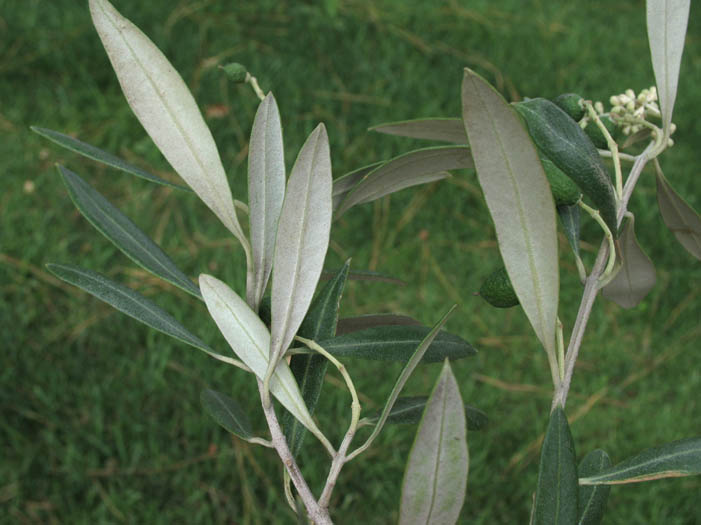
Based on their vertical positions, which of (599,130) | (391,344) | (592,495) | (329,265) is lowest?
(329,265)

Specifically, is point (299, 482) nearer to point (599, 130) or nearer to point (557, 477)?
point (557, 477)

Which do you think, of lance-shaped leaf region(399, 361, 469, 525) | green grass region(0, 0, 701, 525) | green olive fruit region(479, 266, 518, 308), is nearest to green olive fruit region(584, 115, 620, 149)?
green olive fruit region(479, 266, 518, 308)

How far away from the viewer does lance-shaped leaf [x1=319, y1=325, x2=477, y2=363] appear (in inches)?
19.3

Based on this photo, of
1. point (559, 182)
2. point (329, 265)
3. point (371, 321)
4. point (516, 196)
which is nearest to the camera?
point (516, 196)

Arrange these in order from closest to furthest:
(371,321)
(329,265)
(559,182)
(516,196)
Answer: (516,196) < (559,182) < (371,321) < (329,265)

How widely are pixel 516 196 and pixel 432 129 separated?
15 cm

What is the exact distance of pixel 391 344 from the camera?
0.50 m

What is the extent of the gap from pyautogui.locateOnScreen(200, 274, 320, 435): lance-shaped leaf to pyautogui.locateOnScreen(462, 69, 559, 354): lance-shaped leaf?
0.47 ft

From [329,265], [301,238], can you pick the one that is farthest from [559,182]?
[329,265]

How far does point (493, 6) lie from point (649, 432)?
3.96 ft

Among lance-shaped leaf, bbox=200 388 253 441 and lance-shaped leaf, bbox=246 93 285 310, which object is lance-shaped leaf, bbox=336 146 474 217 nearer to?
lance-shaped leaf, bbox=246 93 285 310

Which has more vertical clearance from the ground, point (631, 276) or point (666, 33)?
point (666, 33)

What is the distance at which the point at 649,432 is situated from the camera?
52.2 inches

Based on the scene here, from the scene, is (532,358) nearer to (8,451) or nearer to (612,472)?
(8,451)
